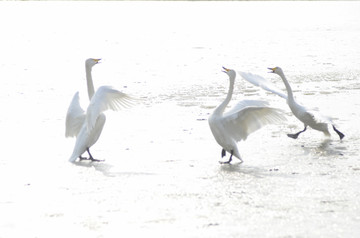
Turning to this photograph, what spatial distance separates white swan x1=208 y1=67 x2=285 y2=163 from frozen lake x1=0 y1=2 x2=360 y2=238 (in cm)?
25

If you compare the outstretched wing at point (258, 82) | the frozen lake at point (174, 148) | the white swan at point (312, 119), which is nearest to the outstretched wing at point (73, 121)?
the frozen lake at point (174, 148)

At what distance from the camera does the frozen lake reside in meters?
6.47

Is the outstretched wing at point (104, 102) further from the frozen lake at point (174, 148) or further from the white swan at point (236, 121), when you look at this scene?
the white swan at point (236, 121)

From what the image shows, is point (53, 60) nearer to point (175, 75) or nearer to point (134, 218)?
point (175, 75)

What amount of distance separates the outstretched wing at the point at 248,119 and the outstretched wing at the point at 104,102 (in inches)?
47.0

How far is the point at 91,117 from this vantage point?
8531 millimetres

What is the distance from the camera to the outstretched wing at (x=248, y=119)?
8.58m

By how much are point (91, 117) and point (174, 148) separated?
3.55 feet

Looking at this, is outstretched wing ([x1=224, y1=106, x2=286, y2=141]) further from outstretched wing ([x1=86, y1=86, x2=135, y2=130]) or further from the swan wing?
outstretched wing ([x1=86, y1=86, x2=135, y2=130])

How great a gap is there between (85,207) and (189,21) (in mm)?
19341

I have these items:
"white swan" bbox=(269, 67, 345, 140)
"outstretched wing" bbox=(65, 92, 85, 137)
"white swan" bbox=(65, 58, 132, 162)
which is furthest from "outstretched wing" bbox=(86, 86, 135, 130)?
"white swan" bbox=(269, 67, 345, 140)

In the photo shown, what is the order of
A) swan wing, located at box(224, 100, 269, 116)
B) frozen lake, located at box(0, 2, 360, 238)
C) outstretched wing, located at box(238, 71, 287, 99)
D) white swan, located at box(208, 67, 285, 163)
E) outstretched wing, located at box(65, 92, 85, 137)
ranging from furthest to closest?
outstretched wing, located at box(238, 71, 287, 99) < outstretched wing, located at box(65, 92, 85, 137) < swan wing, located at box(224, 100, 269, 116) < white swan, located at box(208, 67, 285, 163) < frozen lake, located at box(0, 2, 360, 238)

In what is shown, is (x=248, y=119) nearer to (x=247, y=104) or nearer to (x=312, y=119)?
(x=247, y=104)

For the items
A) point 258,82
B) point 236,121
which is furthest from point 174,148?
point 258,82
